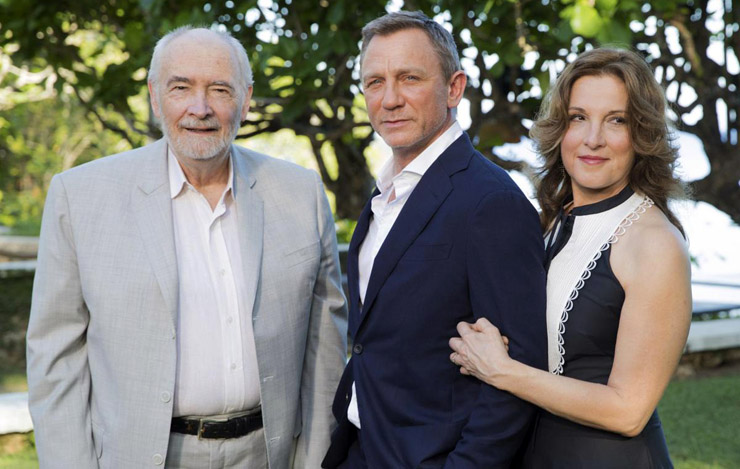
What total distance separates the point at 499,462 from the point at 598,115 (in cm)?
97

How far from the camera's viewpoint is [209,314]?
255cm

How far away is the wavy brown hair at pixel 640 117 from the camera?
218 centimetres

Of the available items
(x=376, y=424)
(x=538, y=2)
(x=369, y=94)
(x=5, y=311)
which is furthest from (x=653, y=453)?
(x=5, y=311)

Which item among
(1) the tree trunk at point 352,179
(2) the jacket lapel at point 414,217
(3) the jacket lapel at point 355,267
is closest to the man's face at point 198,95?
(3) the jacket lapel at point 355,267

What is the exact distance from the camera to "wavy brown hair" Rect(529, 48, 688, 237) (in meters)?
2.18

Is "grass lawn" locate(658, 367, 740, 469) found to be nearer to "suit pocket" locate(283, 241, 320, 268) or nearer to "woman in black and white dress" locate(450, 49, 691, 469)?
"woman in black and white dress" locate(450, 49, 691, 469)

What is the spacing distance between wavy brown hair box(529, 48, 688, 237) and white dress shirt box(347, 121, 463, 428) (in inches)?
12.7


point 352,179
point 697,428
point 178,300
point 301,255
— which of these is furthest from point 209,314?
point 352,179

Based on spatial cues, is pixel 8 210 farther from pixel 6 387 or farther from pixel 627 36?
pixel 627 36

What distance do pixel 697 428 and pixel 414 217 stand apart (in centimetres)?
365

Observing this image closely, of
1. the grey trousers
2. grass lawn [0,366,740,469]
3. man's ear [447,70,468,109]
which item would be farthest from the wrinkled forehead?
grass lawn [0,366,740,469]

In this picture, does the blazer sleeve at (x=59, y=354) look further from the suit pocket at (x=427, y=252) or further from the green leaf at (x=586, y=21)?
the green leaf at (x=586, y=21)

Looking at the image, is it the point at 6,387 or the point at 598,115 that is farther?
the point at 6,387

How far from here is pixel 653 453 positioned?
2137mm
